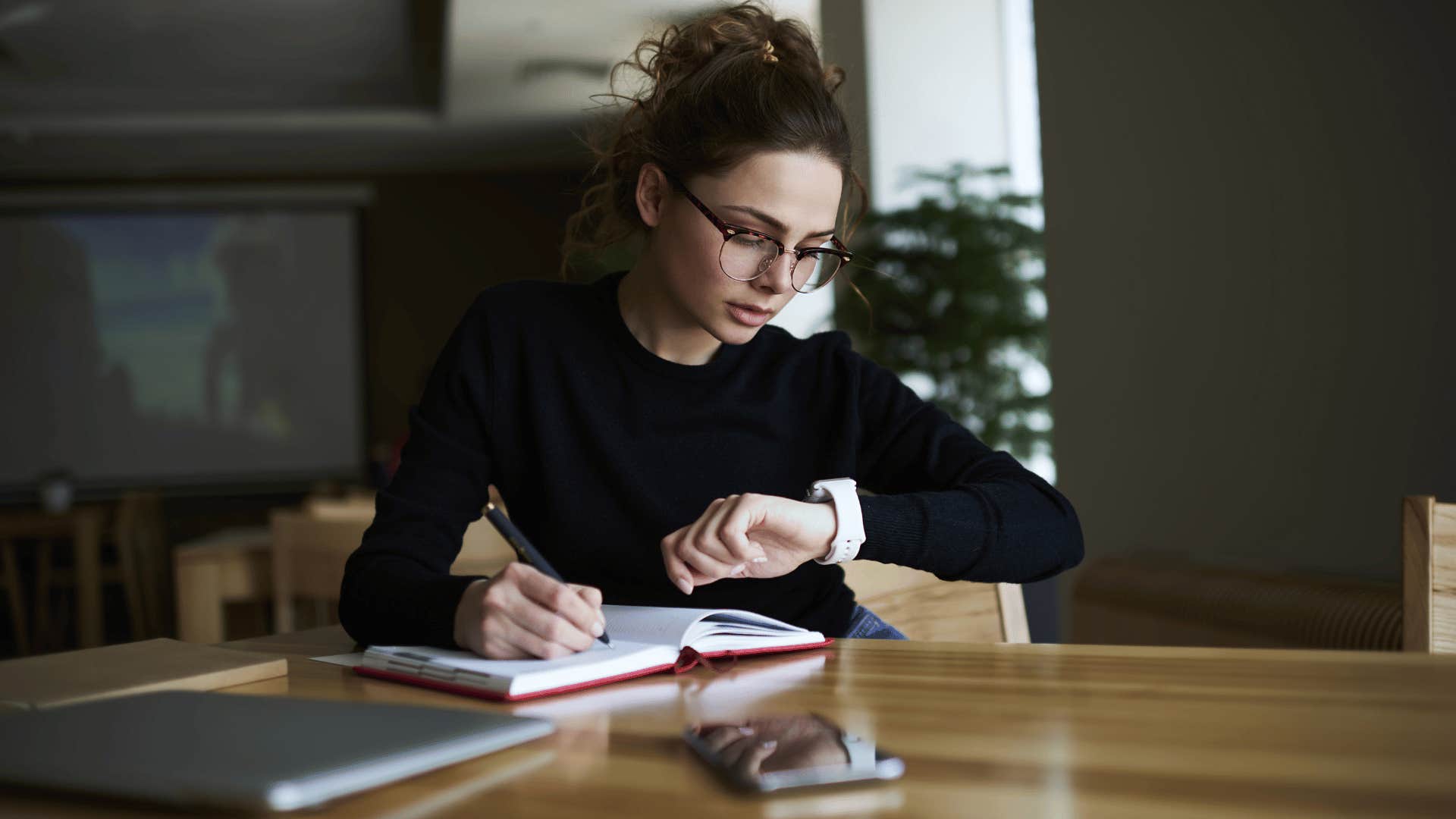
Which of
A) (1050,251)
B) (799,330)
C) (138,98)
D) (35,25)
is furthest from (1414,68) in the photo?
(138,98)

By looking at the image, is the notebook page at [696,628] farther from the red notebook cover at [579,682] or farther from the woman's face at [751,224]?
the woman's face at [751,224]

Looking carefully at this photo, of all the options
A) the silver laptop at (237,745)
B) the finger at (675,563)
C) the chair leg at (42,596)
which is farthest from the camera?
the chair leg at (42,596)

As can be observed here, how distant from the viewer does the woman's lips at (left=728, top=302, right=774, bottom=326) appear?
123 cm

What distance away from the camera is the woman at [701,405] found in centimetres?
119

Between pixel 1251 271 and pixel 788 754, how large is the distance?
1.99 metres

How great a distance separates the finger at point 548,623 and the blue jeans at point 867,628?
47 cm

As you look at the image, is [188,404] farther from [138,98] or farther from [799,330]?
[799,330]

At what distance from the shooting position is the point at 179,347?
8.51 meters

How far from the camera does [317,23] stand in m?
6.07

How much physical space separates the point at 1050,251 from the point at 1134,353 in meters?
0.41

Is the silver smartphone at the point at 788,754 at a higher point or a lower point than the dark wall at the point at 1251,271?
lower

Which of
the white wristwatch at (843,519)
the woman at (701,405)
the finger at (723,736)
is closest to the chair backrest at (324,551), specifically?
the woman at (701,405)

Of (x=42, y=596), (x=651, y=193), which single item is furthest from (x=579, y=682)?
(x=42, y=596)

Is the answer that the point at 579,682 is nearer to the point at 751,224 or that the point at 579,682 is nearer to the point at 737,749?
the point at 737,749
